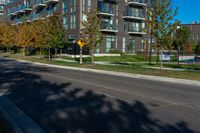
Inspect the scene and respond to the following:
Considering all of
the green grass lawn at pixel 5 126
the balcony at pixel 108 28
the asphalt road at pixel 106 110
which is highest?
the balcony at pixel 108 28

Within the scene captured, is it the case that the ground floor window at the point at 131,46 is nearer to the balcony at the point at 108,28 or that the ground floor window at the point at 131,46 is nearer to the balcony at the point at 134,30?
the balcony at the point at 134,30

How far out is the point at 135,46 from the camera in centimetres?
5916

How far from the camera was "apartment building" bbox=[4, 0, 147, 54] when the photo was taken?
164 feet

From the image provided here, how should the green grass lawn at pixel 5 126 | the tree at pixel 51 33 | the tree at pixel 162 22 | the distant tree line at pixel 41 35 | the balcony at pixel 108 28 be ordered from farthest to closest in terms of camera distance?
the balcony at pixel 108 28, the distant tree line at pixel 41 35, the tree at pixel 51 33, the tree at pixel 162 22, the green grass lawn at pixel 5 126

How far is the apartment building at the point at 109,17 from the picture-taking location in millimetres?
50072

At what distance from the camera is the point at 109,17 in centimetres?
5341

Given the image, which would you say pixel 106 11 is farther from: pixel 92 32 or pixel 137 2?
pixel 92 32

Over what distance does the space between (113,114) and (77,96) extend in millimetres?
3185

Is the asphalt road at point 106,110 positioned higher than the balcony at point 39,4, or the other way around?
the balcony at point 39,4

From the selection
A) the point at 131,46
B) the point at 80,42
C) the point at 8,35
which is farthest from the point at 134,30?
the point at 80,42

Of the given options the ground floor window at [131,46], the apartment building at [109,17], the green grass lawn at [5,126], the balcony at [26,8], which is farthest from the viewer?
the balcony at [26,8]

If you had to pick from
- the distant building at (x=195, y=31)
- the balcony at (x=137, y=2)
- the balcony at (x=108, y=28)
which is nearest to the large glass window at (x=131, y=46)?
the balcony at (x=108, y=28)

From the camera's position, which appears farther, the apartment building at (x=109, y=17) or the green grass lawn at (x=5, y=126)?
the apartment building at (x=109, y=17)

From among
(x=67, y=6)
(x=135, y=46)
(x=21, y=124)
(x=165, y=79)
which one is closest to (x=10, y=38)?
(x=67, y=6)
